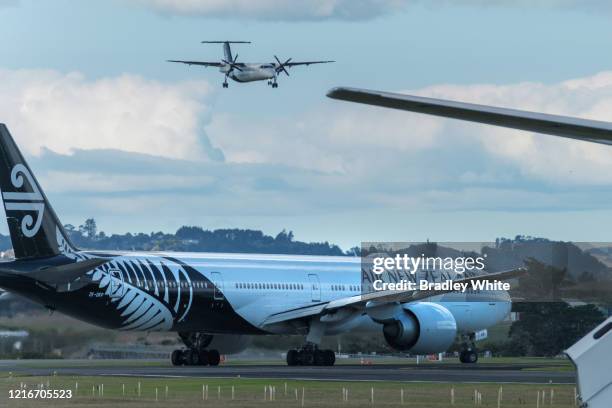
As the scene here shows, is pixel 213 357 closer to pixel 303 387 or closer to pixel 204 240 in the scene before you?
pixel 303 387

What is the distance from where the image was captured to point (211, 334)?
162ft

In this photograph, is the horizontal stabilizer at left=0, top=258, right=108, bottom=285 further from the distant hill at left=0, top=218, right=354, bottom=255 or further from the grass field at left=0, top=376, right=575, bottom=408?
the distant hill at left=0, top=218, right=354, bottom=255

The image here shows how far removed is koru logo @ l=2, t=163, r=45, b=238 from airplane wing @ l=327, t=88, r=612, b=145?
3367 cm

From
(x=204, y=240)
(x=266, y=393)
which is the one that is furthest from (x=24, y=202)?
(x=204, y=240)

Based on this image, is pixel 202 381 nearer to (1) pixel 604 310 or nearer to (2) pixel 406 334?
(2) pixel 406 334

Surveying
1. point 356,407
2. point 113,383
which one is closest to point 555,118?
point 356,407

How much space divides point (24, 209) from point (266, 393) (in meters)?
15.6

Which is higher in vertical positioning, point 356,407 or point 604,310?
point 604,310

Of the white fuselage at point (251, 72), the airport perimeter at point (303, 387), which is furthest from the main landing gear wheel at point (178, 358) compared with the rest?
the white fuselage at point (251, 72)

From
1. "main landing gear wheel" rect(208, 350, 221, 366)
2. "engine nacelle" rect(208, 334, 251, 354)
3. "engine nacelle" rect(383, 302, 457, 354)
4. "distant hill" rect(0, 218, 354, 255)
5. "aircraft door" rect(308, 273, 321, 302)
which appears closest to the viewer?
"engine nacelle" rect(383, 302, 457, 354)

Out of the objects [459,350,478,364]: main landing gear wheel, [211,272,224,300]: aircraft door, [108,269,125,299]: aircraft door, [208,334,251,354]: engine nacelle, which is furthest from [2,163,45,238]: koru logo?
[459,350,478,364]: main landing gear wheel

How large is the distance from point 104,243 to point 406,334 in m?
72.5

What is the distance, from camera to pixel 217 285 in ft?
156

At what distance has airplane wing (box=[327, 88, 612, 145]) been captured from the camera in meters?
9.69
